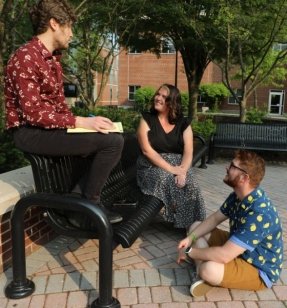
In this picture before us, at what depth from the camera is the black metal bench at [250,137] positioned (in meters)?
9.08

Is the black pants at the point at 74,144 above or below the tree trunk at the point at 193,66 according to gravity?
below

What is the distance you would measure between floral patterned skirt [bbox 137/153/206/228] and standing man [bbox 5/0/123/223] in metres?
1.04

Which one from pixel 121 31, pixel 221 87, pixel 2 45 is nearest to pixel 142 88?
pixel 221 87

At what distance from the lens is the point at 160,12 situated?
1045 centimetres

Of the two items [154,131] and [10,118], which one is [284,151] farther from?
[10,118]

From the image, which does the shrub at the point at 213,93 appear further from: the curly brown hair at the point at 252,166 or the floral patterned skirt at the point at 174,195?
the curly brown hair at the point at 252,166

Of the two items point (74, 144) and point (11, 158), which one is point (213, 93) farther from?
point (74, 144)

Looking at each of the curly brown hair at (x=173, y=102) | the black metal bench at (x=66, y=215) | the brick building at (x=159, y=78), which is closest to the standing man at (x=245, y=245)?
the black metal bench at (x=66, y=215)

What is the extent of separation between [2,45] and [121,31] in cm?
725

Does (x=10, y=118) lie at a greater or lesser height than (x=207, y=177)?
greater

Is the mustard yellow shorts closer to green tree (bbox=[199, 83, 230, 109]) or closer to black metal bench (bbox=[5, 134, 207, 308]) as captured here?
black metal bench (bbox=[5, 134, 207, 308])

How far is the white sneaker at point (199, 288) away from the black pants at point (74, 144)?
1.05m

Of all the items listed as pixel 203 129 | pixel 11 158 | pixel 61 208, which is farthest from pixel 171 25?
pixel 61 208

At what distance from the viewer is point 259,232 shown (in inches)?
111
